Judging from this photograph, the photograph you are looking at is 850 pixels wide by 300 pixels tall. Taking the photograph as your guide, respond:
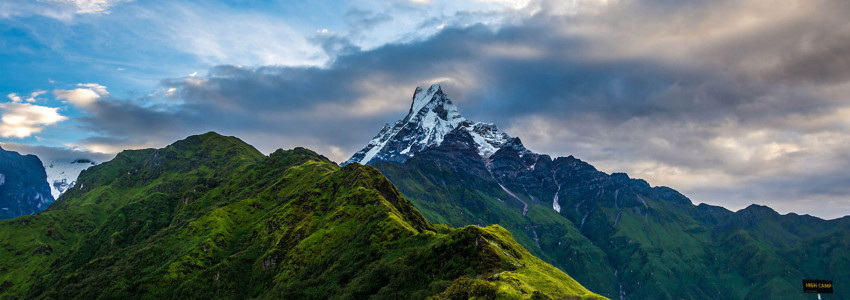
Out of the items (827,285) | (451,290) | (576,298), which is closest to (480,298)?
(451,290)

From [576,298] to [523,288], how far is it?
21.3 meters

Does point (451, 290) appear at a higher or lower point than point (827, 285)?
lower

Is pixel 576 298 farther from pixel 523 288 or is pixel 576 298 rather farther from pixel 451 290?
pixel 451 290

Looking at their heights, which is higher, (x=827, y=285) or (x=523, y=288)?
(x=827, y=285)

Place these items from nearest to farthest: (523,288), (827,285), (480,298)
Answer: (480,298), (523,288), (827,285)

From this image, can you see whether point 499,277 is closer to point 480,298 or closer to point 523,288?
point 523,288

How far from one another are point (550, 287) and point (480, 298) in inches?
1849

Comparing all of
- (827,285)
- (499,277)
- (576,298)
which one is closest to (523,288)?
(499,277)

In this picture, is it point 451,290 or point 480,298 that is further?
point 451,290

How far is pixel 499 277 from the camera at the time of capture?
172m

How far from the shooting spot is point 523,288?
164 meters

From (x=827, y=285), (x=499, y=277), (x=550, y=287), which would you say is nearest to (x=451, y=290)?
(x=499, y=277)

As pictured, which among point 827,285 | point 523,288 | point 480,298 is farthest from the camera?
point 827,285

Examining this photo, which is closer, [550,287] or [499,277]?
[499,277]
